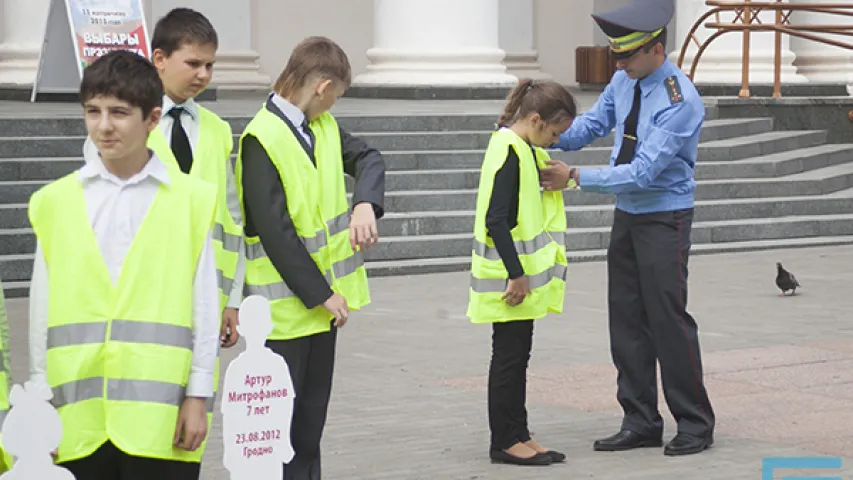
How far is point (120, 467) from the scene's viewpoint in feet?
12.9

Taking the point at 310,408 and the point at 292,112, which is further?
the point at 310,408

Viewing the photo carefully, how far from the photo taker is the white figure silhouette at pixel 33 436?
3.58m

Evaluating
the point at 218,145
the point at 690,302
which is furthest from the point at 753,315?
the point at 218,145


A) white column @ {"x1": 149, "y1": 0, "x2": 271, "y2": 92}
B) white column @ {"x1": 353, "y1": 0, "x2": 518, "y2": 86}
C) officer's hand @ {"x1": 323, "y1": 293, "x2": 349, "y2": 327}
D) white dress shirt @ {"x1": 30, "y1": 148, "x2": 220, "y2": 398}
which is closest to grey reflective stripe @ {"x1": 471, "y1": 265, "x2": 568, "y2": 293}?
officer's hand @ {"x1": 323, "y1": 293, "x2": 349, "y2": 327}

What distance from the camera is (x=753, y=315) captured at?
10.6 m

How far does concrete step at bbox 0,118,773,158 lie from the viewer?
42.8 ft

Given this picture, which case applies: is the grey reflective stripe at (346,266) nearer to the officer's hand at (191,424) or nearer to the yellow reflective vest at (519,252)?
the yellow reflective vest at (519,252)

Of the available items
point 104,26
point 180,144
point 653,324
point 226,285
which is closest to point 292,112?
point 180,144

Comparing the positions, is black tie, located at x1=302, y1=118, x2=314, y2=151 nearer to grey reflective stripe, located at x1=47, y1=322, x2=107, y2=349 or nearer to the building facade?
grey reflective stripe, located at x1=47, y1=322, x2=107, y2=349

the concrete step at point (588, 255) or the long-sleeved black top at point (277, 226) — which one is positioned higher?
the long-sleeved black top at point (277, 226)

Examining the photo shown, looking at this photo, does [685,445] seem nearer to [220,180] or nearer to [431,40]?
[220,180]

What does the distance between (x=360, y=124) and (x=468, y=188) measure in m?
1.23

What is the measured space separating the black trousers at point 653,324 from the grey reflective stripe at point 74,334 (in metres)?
3.23

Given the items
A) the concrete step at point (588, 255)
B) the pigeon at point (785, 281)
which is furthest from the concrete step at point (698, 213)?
the pigeon at point (785, 281)
